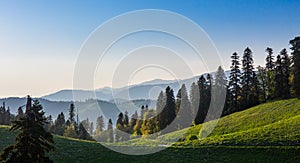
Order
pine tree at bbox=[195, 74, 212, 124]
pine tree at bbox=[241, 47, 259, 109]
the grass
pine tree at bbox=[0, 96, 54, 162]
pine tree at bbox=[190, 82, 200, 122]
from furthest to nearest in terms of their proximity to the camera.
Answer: pine tree at bbox=[190, 82, 200, 122]
pine tree at bbox=[195, 74, 212, 124]
pine tree at bbox=[241, 47, 259, 109]
the grass
pine tree at bbox=[0, 96, 54, 162]

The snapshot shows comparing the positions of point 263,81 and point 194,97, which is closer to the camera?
point 263,81

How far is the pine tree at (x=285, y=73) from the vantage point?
69.1m

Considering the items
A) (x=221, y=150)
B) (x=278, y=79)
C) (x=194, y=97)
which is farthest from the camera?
(x=194, y=97)

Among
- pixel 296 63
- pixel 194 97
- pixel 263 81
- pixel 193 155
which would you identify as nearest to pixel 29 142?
pixel 193 155

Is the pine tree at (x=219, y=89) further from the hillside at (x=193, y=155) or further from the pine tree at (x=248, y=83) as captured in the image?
the hillside at (x=193, y=155)

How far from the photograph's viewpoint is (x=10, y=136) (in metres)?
52.6

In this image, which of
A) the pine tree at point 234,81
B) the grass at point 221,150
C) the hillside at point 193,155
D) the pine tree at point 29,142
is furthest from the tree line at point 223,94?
the pine tree at point 29,142

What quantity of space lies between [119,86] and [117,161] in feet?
33.7

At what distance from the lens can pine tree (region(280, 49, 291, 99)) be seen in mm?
69088

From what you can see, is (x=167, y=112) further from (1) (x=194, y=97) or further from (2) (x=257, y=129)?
(2) (x=257, y=129)

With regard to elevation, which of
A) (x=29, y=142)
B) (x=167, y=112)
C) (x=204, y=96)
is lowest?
(x=29, y=142)

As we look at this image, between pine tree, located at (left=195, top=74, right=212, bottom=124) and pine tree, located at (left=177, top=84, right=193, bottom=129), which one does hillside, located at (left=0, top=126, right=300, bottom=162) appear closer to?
pine tree, located at (left=177, top=84, right=193, bottom=129)

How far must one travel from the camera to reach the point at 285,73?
236 ft

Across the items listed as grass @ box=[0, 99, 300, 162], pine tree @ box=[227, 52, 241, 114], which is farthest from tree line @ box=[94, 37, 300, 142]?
grass @ box=[0, 99, 300, 162]
